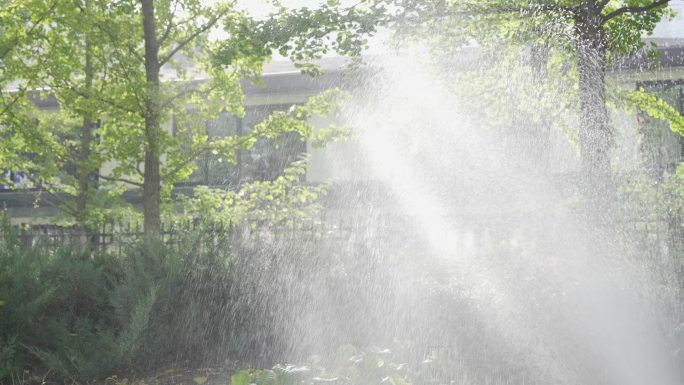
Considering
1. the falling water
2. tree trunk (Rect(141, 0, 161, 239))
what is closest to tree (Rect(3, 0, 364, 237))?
tree trunk (Rect(141, 0, 161, 239))

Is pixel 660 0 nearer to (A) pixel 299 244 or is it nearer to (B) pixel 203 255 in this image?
(A) pixel 299 244

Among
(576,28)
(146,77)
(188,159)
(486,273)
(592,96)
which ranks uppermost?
(576,28)

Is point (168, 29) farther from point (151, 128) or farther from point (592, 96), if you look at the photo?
point (592, 96)

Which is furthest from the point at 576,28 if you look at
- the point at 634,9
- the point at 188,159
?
the point at 188,159

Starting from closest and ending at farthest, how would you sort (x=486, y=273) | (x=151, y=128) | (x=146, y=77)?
(x=486, y=273)
(x=151, y=128)
(x=146, y=77)

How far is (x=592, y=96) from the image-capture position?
31.0 ft

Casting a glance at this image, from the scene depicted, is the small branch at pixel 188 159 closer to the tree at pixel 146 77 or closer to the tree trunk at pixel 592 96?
the tree at pixel 146 77

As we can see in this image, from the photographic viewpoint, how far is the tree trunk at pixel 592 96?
916 cm

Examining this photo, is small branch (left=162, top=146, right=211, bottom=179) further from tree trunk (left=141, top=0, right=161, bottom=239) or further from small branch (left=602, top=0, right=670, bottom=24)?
small branch (left=602, top=0, right=670, bottom=24)

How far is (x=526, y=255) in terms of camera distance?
23.3 feet

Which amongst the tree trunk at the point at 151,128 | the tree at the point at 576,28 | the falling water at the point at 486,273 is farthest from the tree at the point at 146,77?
the falling water at the point at 486,273

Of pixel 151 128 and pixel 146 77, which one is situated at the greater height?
pixel 146 77

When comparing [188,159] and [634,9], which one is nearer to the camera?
[634,9]

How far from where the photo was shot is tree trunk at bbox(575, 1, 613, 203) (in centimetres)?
916
